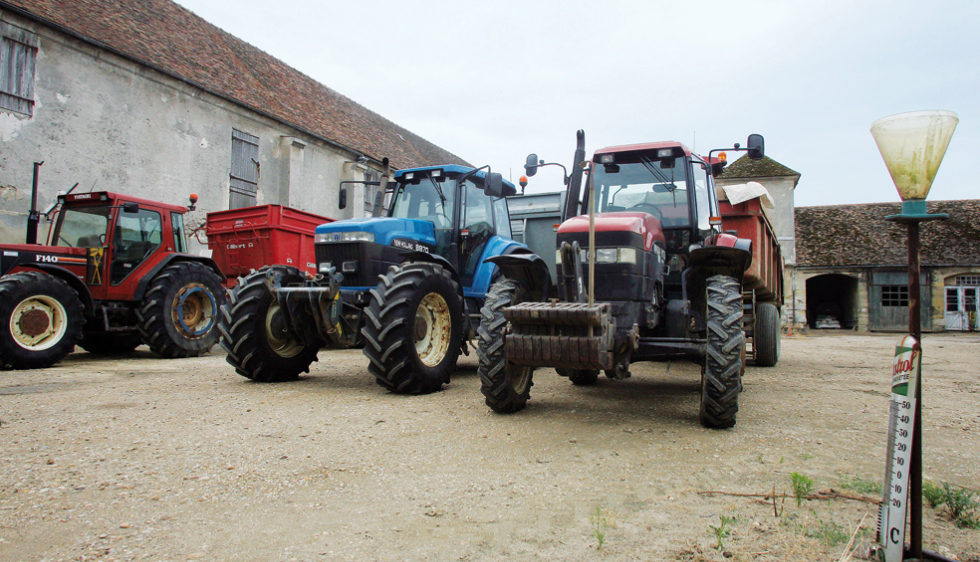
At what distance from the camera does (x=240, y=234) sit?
37.6 ft

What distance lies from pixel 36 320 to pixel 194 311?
86.7 inches

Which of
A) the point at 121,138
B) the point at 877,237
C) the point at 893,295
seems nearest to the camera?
the point at 121,138

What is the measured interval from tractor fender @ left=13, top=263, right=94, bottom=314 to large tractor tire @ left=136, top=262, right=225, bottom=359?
664 mm

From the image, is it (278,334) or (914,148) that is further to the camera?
(278,334)

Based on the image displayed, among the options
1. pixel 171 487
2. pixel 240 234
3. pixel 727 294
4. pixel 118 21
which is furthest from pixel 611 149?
pixel 118 21

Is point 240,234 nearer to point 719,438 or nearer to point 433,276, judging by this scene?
point 433,276

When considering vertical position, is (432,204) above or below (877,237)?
below

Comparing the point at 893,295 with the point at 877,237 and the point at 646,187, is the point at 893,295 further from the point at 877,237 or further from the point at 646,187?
the point at 646,187

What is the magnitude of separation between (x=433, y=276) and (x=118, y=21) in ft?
42.2

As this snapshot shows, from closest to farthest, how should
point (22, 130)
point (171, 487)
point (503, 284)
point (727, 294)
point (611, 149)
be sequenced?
point (171, 487) → point (727, 294) → point (503, 284) → point (611, 149) → point (22, 130)

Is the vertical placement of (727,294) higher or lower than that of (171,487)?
higher

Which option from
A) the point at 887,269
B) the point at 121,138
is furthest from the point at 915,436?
the point at 887,269

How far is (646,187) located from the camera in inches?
217

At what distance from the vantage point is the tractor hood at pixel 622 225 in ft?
14.6
